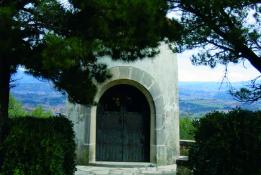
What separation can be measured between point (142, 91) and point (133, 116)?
0.69m

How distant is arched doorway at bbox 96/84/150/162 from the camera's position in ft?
38.5

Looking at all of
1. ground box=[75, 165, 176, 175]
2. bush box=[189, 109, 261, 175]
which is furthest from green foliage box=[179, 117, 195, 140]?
bush box=[189, 109, 261, 175]

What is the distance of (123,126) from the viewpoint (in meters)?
11.8

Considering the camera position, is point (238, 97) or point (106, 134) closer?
point (238, 97)

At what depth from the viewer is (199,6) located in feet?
20.5

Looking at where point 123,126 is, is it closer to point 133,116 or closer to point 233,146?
point 133,116

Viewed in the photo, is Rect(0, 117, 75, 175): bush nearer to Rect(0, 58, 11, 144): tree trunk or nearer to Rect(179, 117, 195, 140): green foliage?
Rect(0, 58, 11, 144): tree trunk

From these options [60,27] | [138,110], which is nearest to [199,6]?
[60,27]

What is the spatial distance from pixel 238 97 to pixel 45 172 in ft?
9.84

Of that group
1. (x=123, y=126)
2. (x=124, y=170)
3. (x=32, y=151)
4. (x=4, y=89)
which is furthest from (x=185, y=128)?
(x=32, y=151)

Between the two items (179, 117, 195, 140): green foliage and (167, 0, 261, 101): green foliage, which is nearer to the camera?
(167, 0, 261, 101): green foliage

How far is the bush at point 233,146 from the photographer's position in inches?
259

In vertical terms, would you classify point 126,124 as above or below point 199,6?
below

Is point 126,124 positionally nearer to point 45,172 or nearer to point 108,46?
point 45,172
